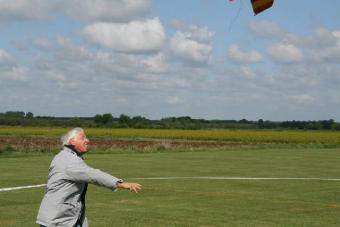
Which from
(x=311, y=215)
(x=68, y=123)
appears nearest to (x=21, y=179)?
(x=311, y=215)

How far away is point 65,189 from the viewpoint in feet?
25.7

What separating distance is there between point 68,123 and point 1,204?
11791 centimetres

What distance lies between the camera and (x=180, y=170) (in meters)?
28.3

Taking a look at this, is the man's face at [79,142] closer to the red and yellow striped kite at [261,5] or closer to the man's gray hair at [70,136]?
the man's gray hair at [70,136]

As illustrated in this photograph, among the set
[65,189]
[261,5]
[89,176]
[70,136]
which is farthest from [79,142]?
[261,5]

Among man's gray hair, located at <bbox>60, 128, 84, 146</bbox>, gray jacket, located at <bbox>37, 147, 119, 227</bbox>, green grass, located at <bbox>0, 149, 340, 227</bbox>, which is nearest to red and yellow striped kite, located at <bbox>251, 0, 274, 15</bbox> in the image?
man's gray hair, located at <bbox>60, 128, 84, 146</bbox>

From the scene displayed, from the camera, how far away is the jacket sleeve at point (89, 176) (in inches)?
299

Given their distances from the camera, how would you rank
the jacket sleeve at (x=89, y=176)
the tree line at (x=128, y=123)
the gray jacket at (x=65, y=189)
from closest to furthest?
the jacket sleeve at (x=89, y=176)
the gray jacket at (x=65, y=189)
the tree line at (x=128, y=123)

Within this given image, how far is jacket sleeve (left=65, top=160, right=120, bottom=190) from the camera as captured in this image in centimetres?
759

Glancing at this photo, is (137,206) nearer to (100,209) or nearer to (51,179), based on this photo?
(100,209)

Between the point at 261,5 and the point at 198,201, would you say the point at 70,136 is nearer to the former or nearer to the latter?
the point at 261,5

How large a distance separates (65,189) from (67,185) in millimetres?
49

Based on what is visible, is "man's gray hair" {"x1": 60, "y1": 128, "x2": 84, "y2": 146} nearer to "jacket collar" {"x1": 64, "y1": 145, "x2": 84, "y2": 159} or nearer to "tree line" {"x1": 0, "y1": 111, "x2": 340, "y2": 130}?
"jacket collar" {"x1": 64, "y1": 145, "x2": 84, "y2": 159}

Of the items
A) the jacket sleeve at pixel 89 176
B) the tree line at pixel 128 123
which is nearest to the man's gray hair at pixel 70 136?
the jacket sleeve at pixel 89 176
